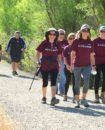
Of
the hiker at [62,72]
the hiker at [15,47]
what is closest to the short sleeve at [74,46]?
the hiker at [62,72]

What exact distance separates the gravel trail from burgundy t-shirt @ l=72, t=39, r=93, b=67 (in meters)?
1.11

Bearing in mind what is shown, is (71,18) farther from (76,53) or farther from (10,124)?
(10,124)

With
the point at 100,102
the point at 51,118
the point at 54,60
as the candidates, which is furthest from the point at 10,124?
the point at 100,102

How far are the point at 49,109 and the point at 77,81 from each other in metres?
0.96

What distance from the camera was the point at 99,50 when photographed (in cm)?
1471

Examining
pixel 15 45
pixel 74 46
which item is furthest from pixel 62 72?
pixel 15 45

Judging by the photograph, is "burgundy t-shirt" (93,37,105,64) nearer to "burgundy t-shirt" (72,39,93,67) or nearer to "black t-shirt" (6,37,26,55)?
"burgundy t-shirt" (72,39,93,67)

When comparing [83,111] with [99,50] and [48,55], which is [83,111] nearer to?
[48,55]

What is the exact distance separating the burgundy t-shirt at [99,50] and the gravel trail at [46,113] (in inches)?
45.1

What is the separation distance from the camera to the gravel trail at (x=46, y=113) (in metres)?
11.4

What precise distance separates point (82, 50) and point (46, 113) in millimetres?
1818

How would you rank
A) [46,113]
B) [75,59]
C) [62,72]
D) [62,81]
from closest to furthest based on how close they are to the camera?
1. [46,113]
2. [75,59]
3. [62,72]
4. [62,81]

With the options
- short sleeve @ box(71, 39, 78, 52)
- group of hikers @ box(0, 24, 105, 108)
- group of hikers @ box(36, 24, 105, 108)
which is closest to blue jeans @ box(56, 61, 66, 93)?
group of hikers @ box(0, 24, 105, 108)

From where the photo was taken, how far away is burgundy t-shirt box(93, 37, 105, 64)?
14.6 m
